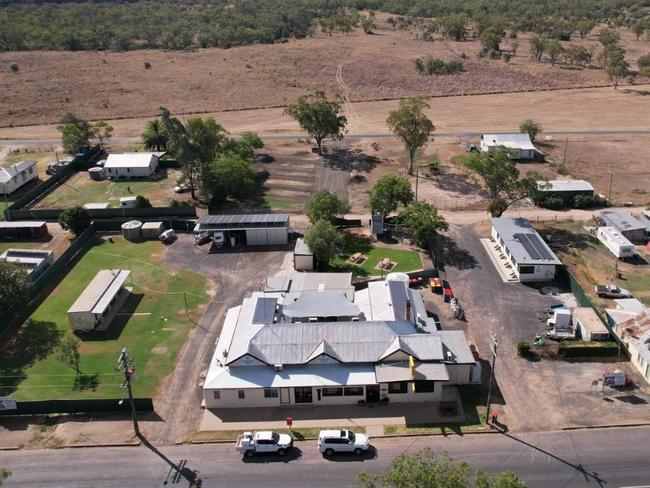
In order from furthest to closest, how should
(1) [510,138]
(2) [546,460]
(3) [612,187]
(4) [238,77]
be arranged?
(4) [238,77], (1) [510,138], (3) [612,187], (2) [546,460]

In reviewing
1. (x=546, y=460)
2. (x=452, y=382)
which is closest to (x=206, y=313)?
(x=452, y=382)

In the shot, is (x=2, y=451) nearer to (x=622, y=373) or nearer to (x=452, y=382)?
(x=452, y=382)

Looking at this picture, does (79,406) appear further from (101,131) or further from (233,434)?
(101,131)

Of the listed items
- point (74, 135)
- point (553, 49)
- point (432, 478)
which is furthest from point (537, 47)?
point (432, 478)

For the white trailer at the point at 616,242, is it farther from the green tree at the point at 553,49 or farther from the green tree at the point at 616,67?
the green tree at the point at 553,49

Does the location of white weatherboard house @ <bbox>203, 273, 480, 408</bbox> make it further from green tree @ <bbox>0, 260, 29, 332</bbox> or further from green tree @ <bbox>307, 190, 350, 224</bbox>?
green tree @ <bbox>307, 190, 350, 224</bbox>

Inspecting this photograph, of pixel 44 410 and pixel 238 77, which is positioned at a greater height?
pixel 238 77

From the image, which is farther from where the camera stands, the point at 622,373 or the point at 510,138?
the point at 510,138
